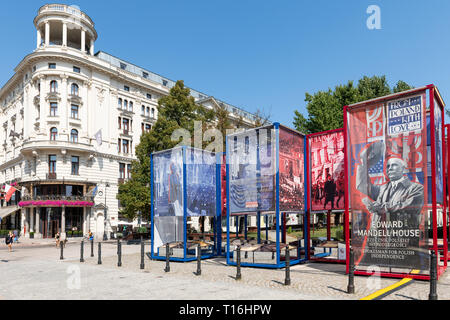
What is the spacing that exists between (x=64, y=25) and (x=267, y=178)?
40.1 metres

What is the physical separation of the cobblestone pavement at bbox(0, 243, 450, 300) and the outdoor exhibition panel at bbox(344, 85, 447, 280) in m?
0.74

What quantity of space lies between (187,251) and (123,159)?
113ft

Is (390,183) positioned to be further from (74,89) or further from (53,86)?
(53,86)

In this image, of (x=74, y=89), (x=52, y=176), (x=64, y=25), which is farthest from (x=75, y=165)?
(x=64, y=25)

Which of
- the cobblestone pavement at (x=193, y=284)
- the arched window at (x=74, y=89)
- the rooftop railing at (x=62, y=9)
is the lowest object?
the cobblestone pavement at (x=193, y=284)

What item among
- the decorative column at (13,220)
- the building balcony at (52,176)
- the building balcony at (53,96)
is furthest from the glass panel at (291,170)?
the decorative column at (13,220)

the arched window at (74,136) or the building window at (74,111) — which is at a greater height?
the building window at (74,111)

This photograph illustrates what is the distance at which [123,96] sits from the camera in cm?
5050

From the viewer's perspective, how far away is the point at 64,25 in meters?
44.3

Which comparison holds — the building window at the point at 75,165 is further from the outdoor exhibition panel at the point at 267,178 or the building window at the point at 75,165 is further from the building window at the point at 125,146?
the outdoor exhibition panel at the point at 267,178

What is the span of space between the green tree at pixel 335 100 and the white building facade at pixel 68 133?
2052 centimetres

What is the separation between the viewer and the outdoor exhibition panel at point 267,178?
1391 centimetres
